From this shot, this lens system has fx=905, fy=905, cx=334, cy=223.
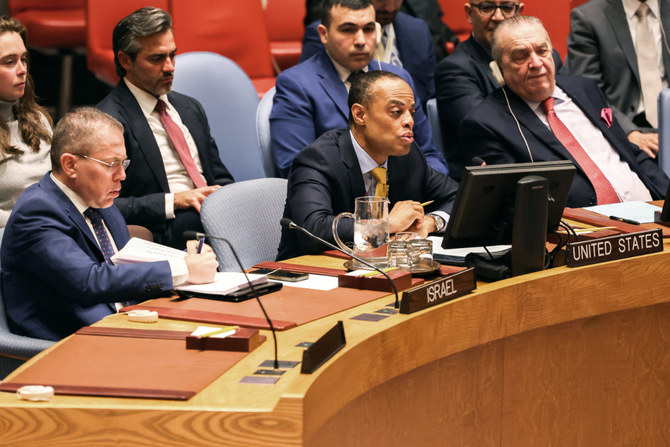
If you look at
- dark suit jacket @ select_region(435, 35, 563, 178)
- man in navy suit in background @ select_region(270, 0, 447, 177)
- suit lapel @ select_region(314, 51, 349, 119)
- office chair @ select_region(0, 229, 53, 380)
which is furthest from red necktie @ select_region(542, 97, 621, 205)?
office chair @ select_region(0, 229, 53, 380)

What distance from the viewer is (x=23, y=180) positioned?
9.89 ft

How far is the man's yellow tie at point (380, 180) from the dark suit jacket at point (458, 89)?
994 millimetres

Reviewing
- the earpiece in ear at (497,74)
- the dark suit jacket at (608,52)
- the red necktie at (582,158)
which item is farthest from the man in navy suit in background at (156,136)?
the dark suit jacket at (608,52)

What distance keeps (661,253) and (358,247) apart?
0.78 meters

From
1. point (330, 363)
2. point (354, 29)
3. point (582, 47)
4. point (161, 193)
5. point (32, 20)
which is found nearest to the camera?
point (330, 363)

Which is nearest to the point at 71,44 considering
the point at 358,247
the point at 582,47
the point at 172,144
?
the point at 172,144

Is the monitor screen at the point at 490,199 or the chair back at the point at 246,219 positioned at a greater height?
the monitor screen at the point at 490,199

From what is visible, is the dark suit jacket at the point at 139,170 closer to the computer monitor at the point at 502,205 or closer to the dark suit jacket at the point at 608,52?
the computer monitor at the point at 502,205

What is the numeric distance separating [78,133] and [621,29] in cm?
290

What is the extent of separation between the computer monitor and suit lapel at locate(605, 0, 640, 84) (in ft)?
7.25

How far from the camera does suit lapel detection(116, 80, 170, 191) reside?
11.0 ft

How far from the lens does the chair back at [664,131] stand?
3.64 metres

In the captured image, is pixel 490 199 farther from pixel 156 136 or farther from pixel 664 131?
pixel 664 131

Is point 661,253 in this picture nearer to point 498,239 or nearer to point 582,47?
point 498,239
